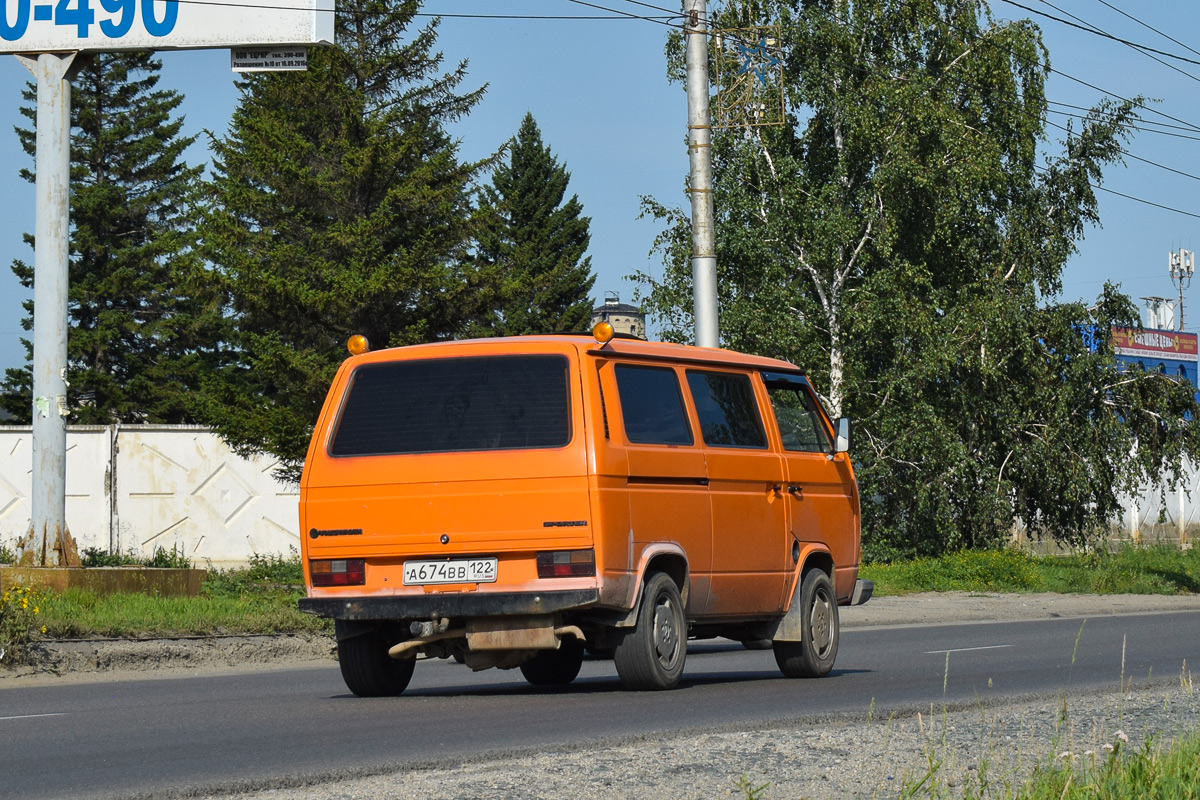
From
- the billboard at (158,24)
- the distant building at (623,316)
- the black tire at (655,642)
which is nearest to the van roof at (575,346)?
the black tire at (655,642)

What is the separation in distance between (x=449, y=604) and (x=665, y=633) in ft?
4.71

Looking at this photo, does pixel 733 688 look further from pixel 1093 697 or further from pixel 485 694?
pixel 1093 697

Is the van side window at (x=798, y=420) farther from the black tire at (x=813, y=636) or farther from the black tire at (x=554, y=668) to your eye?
the black tire at (x=554, y=668)

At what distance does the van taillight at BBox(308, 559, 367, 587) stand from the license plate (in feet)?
0.98

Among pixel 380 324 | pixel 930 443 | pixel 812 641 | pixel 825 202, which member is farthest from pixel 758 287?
pixel 812 641

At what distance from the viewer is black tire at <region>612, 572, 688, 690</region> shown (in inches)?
394

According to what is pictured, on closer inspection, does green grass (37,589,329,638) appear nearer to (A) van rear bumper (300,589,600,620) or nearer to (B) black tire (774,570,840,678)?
(A) van rear bumper (300,589,600,620)

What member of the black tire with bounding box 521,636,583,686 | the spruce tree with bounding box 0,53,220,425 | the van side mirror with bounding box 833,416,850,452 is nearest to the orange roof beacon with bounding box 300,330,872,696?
the black tire with bounding box 521,636,583,686

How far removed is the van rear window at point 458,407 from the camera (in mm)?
9930

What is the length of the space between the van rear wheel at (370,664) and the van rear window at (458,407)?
124 cm

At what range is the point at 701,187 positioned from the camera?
2056 centimetres

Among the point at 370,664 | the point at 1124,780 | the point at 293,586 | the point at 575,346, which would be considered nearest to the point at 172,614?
the point at 293,586

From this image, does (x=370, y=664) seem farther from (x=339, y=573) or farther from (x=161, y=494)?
(x=161, y=494)

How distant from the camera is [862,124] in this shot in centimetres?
3269
